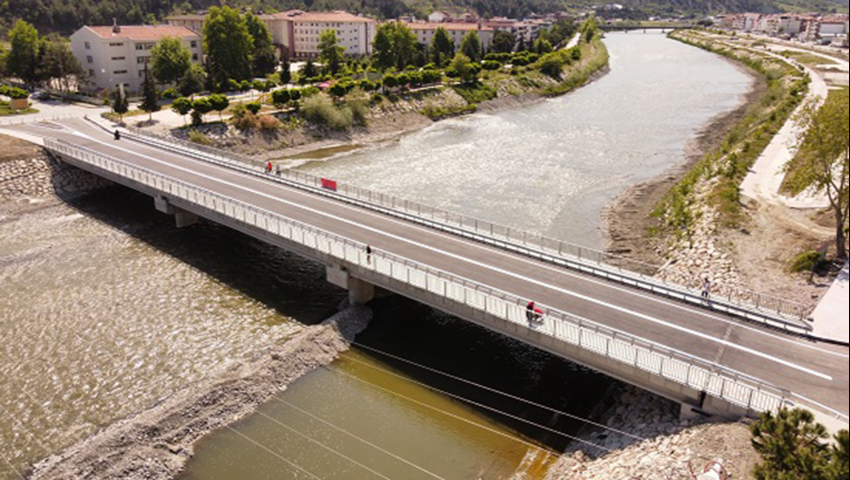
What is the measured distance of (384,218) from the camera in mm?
35312

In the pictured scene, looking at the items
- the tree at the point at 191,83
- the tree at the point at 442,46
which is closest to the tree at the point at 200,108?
the tree at the point at 191,83

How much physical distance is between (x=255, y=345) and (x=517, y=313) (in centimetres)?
1210

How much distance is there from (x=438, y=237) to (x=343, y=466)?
1464cm

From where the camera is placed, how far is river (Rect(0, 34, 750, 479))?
842 inches

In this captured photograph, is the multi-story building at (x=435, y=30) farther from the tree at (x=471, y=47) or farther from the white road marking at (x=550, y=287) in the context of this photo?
the white road marking at (x=550, y=287)

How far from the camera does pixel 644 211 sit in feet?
147

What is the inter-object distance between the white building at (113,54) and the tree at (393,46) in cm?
3006

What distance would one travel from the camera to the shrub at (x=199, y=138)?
58625mm

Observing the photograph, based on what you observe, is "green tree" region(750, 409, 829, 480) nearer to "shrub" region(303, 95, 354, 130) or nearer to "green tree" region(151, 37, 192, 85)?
"shrub" region(303, 95, 354, 130)

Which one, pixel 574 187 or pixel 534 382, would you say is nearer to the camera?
pixel 534 382

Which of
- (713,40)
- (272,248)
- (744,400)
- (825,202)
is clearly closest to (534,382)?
(744,400)

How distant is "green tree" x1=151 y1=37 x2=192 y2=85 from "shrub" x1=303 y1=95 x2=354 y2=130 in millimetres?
18751

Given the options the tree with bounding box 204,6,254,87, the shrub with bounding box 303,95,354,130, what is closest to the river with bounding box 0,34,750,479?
the shrub with bounding box 303,95,354,130

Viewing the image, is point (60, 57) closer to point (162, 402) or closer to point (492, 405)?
point (162, 402)
